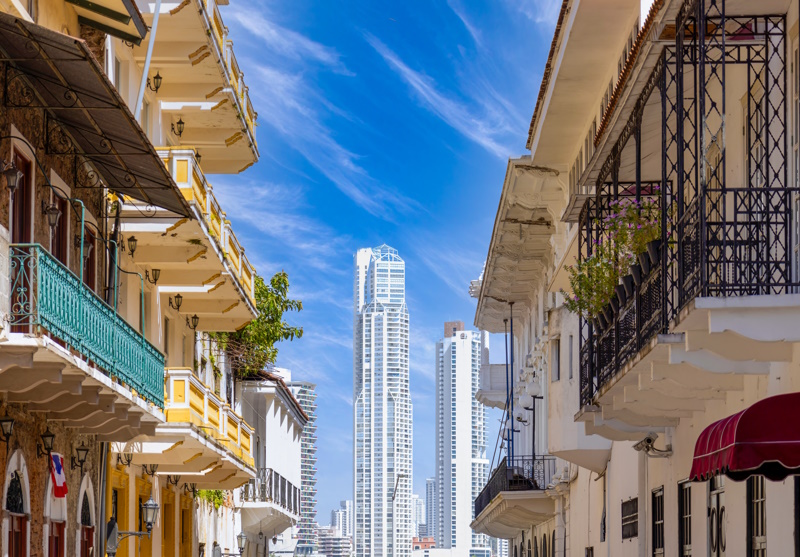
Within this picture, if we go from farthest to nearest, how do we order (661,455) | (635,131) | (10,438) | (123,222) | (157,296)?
(157,296) < (123,222) < (661,455) < (10,438) < (635,131)

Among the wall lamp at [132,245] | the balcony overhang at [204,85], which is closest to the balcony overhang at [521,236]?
the balcony overhang at [204,85]

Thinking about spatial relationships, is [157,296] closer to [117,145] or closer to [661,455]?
[117,145]

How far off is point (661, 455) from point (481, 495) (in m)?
25.3

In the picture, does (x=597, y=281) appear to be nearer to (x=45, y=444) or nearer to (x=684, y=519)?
(x=684, y=519)

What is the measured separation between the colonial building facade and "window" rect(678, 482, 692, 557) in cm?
4

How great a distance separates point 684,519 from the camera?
16.7 m

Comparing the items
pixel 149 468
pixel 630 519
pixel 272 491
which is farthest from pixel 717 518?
pixel 272 491

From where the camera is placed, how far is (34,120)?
51.8 ft

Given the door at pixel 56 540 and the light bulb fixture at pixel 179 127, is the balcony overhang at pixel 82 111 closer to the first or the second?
the door at pixel 56 540

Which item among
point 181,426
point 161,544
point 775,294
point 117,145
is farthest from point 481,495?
point 775,294

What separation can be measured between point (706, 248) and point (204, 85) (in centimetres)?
1514

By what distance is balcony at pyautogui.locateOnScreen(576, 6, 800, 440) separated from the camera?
1045 centimetres

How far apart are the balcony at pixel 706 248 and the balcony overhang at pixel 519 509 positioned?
597 inches

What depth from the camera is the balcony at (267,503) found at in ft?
124
